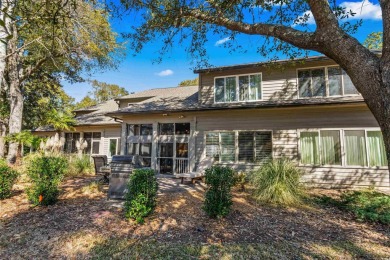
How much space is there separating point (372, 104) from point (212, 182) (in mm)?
3599

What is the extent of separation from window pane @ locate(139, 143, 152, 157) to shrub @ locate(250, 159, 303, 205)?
682 cm

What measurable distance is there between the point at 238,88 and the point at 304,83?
123 inches

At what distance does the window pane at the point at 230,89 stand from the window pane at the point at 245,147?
196 centimetres

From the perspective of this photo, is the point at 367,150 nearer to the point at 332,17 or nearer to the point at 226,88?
the point at 226,88

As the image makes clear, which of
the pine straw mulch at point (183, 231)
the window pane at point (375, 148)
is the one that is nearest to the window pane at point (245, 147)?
the pine straw mulch at point (183, 231)

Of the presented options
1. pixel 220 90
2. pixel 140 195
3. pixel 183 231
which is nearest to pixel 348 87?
pixel 220 90

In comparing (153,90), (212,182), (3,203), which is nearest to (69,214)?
(3,203)

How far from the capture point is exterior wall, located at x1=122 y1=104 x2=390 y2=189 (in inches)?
356

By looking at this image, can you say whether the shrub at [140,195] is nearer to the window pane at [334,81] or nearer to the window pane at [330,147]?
the window pane at [330,147]

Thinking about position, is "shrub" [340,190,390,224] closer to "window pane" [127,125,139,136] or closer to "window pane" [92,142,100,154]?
"window pane" [127,125,139,136]

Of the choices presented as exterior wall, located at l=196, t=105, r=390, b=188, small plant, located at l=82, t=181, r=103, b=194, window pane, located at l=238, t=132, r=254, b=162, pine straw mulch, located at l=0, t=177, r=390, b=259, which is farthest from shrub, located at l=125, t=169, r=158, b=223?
window pane, located at l=238, t=132, r=254, b=162

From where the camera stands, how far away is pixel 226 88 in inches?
458

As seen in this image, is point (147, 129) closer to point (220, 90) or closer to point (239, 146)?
point (220, 90)

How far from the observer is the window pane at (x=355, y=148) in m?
9.07
